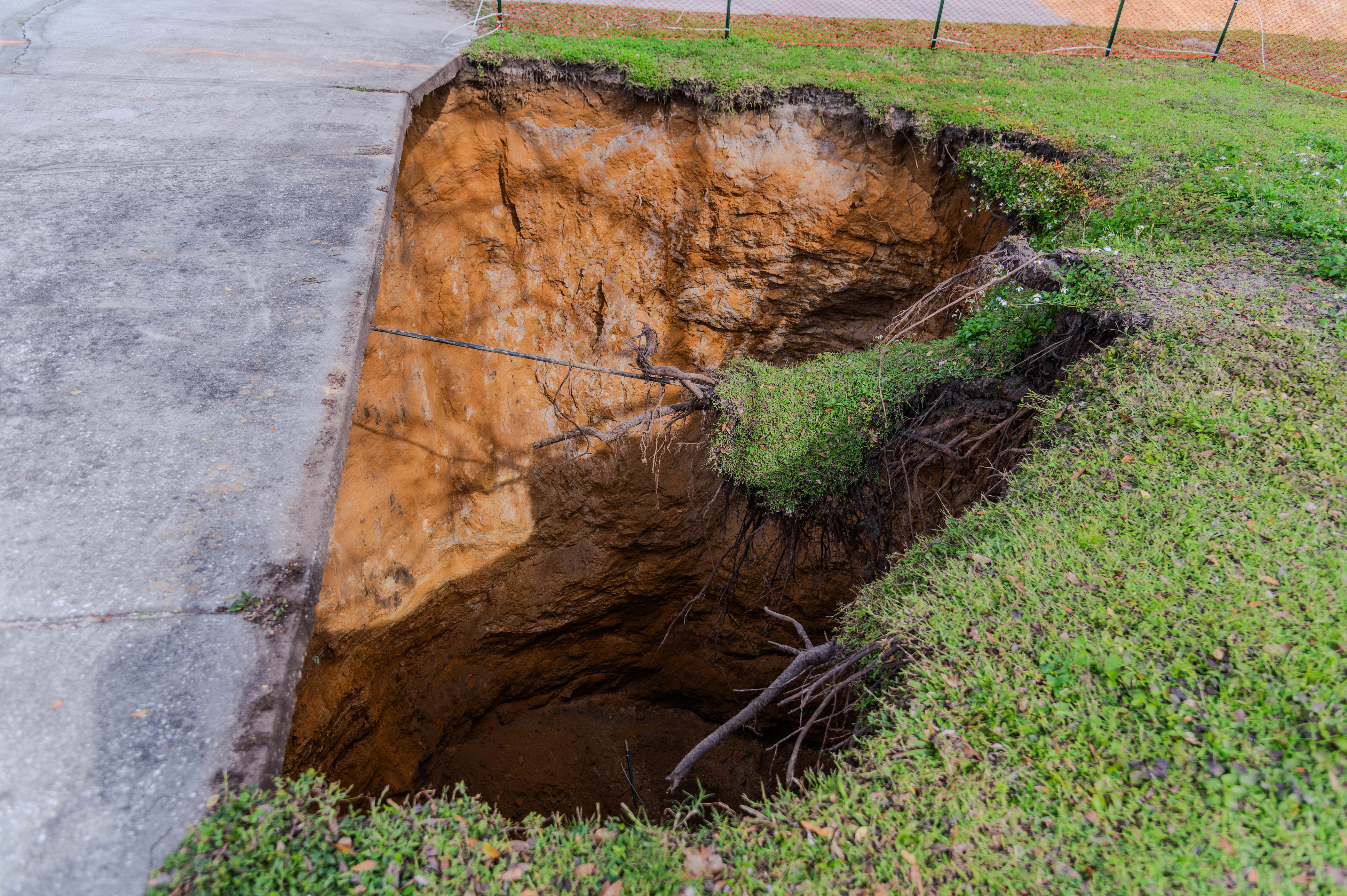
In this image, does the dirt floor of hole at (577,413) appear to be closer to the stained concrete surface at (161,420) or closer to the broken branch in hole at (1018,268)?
the stained concrete surface at (161,420)

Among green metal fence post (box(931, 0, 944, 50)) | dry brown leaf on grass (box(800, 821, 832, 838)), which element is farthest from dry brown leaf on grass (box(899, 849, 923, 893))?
green metal fence post (box(931, 0, 944, 50))

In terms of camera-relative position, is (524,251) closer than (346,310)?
No

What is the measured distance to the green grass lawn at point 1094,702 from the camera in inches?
75.4

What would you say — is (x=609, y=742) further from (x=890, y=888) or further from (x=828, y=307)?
(x=890, y=888)

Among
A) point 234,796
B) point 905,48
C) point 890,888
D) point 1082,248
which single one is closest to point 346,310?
point 234,796

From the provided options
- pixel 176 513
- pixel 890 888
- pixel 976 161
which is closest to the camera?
pixel 890 888

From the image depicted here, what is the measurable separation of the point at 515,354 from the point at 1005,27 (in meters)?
10.1

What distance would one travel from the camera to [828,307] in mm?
7734

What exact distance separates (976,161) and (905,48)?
3.78 m

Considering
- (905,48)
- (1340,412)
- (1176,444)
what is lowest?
(1176,444)

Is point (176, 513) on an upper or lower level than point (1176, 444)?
lower

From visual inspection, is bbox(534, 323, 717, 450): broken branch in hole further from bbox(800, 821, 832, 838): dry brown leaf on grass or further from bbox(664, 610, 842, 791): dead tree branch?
bbox(800, 821, 832, 838): dry brown leaf on grass

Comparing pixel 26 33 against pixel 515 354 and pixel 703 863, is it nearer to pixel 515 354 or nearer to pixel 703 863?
pixel 515 354

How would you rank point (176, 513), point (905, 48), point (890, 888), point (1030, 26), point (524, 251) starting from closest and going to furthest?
1. point (890, 888)
2. point (176, 513)
3. point (524, 251)
4. point (905, 48)
5. point (1030, 26)
